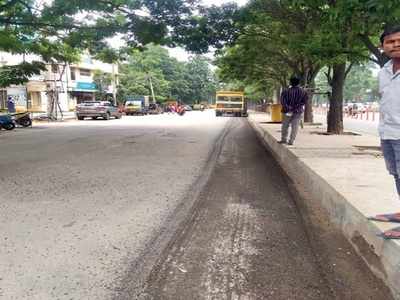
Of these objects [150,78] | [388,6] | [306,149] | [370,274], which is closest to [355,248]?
[370,274]

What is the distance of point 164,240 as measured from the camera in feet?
14.3

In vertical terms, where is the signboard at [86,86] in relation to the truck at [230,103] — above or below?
above

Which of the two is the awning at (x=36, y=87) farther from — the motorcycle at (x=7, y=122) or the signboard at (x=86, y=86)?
the motorcycle at (x=7, y=122)

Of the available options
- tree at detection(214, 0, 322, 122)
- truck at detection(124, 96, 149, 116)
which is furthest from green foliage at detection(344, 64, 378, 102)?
tree at detection(214, 0, 322, 122)

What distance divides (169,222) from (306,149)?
584 centimetres

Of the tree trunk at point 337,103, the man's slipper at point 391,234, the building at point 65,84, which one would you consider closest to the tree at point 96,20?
the tree trunk at point 337,103

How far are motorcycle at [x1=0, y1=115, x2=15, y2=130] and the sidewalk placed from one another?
639 inches

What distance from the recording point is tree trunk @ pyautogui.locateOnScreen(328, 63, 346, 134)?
14586mm

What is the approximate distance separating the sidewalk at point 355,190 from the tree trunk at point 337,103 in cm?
426

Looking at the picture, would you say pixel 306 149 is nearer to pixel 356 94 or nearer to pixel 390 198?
pixel 390 198

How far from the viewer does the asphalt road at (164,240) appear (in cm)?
331

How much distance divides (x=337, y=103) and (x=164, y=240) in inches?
458

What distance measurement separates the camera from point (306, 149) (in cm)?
1002

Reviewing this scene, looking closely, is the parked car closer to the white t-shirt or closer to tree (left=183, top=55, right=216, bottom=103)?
the white t-shirt
